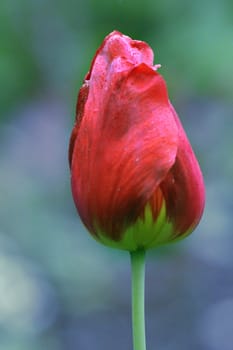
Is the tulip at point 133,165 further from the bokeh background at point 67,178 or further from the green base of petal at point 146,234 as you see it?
the bokeh background at point 67,178

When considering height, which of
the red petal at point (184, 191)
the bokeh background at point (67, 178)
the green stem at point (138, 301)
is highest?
the bokeh background at point (67, 178)

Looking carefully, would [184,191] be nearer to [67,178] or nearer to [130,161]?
[130,161]

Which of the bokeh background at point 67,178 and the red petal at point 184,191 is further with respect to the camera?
the bokeh background at point 67,178

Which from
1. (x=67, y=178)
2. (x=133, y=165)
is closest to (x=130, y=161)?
(x=133, y=165)

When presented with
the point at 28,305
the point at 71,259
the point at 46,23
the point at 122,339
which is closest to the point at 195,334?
the point at 122,339

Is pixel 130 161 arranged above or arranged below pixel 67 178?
below

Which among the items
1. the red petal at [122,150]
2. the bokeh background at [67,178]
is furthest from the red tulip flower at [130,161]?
the bokeh background at [67,178]

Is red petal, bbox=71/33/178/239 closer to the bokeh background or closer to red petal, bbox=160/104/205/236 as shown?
red petal, bbox=160/104/205/236

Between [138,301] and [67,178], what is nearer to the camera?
[138,301]
